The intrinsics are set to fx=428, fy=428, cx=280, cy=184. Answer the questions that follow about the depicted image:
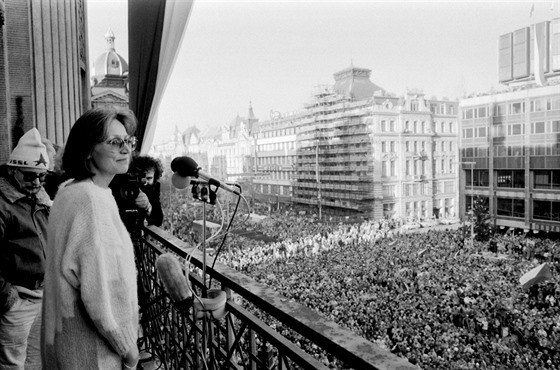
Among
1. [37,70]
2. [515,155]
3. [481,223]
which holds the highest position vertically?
[37,70]

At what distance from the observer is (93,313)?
569 mm

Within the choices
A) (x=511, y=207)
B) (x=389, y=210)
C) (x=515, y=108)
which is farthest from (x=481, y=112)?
(x=389, y=210)

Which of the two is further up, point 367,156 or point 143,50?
point 367,156

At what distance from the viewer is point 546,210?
1623 cm

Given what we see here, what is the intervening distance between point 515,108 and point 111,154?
21.8 meters

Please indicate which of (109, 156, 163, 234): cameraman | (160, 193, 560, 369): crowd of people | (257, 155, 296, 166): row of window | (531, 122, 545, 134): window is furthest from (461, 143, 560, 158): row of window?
(109, 156, 163, 234): cameraman

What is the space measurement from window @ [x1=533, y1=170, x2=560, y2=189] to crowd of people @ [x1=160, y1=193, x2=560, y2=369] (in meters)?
2.29

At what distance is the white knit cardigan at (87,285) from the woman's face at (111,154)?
0.15 ft

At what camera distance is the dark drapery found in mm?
1839

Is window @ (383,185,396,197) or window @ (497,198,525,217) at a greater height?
window @ (383,185,396,197)

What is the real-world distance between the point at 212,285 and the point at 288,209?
2721cm

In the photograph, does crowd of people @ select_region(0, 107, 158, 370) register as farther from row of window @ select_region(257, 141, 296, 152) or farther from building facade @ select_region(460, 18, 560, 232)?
row of window @ select_region(257, 141, 296, 152)

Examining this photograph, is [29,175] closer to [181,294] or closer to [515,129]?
[181,294]

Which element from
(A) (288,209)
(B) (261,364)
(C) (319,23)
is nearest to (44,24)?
(B) (261,364)
